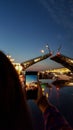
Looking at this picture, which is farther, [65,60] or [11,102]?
[65,60]

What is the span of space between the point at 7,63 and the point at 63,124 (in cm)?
53

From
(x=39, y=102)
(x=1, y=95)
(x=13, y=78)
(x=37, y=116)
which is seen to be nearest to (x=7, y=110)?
A: (x=1, y=95)

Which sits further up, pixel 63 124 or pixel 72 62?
pixel 72 62

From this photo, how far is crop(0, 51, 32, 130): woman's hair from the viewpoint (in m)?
1.30

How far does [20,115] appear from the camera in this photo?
137cm

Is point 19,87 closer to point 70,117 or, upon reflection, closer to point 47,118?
point 47,118

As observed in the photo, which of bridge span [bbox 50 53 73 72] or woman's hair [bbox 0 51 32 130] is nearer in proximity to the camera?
woman's hair [bbox 0 51 32 130]

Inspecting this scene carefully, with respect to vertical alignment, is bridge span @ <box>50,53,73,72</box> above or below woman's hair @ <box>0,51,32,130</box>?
above

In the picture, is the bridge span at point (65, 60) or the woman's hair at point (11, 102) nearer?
the woman's hair at point (11, 102)

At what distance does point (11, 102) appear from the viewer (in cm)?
136

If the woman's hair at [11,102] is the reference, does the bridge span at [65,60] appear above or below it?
above

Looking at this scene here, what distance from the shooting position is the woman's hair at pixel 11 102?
51.2 inches

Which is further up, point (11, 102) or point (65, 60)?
point (65, 60)

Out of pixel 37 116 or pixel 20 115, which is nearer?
pixel 20 115
